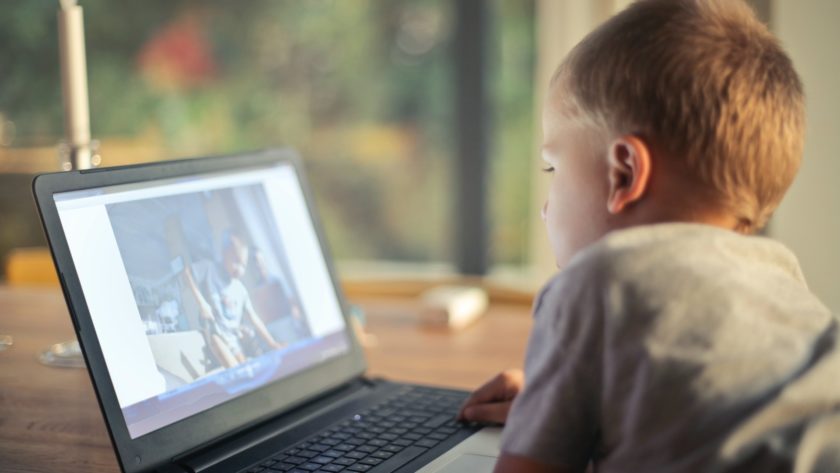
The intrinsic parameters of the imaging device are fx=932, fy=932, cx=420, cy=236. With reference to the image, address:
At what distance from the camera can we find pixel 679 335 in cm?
72

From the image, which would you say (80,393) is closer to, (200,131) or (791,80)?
(791,80)

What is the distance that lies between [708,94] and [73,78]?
1.04 meters

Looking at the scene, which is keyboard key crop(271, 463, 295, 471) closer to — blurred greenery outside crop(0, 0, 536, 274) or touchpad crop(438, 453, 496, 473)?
touchpad crop(438, 453, 496, 473)

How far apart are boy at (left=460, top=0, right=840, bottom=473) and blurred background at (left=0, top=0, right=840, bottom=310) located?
2561mm

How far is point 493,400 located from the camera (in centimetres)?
113

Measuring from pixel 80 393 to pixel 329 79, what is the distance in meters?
2.76

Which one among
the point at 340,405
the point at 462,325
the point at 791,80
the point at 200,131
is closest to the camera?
the point at 791,80

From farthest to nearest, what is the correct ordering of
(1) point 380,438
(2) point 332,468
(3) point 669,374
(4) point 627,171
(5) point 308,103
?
(5) point 308,103, (1) point 380,438, (2) point 332,468, (4) point 627,171, (3) point 669,374

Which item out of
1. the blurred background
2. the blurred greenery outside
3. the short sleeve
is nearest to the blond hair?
the short sleeve

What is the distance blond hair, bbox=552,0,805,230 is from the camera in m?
0.80

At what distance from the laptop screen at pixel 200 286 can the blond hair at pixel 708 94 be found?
488 mm

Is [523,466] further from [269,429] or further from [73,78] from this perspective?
[73,78]

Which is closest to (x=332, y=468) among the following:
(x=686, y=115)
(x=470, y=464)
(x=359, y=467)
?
(x=359, y=467)

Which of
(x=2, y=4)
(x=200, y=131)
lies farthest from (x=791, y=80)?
(x=2, y=4)
